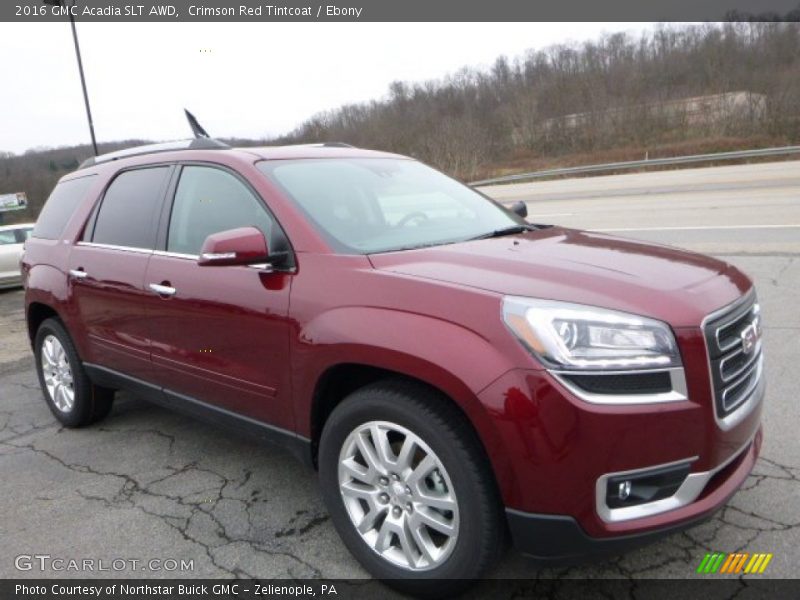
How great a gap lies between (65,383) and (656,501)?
4.05 metres

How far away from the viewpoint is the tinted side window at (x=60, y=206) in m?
4.54

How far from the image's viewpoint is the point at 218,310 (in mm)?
3082

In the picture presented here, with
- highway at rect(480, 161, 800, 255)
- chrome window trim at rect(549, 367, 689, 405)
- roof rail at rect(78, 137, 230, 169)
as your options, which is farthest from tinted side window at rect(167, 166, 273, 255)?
highway at rect(480, 161, 800, 255)

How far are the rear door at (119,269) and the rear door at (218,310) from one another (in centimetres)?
15

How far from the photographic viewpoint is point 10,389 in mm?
5852

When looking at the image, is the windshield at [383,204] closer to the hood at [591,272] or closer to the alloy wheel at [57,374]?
the hood at [591,272]

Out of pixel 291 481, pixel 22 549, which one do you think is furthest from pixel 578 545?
pixel 22 549

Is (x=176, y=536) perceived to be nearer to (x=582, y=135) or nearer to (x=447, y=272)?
(x=447, y=272)

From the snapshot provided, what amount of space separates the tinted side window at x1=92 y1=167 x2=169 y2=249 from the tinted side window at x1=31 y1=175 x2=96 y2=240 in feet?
1.39

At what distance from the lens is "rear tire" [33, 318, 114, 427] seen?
4414 millimetres

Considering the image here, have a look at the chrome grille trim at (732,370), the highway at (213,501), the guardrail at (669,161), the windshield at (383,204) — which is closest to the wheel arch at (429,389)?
the highway at (213,501)

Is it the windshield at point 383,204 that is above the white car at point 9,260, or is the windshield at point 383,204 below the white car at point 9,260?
above

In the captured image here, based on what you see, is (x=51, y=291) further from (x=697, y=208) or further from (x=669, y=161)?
(x=669, y=161)

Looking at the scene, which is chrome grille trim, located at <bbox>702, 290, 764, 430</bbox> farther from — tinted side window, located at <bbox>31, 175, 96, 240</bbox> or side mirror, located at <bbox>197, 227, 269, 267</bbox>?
tinted side window, located at <bbox>31, 175, 96, 240</bbox>
